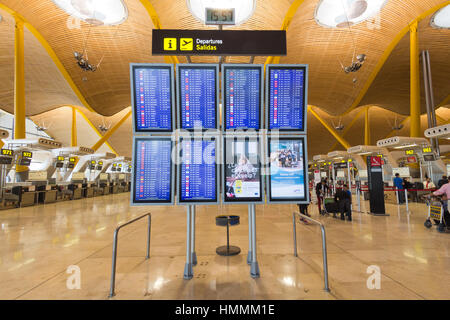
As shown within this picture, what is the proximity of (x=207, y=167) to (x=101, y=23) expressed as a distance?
641 inches

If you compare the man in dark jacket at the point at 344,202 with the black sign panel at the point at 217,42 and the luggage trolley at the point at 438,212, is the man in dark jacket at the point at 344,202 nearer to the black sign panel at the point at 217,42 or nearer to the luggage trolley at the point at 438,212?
the luggage trolley at the point at 438,212

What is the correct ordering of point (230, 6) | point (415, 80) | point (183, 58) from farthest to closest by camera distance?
point (183, 58), point (415, 80), point (230, 6)

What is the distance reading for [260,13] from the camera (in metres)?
13.3

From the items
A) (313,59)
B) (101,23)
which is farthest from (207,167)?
(313,59)

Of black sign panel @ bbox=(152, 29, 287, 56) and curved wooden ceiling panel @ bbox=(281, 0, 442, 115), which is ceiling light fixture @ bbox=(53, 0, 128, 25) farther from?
black sign panel @ bbox=(152, 29, 287, 56)

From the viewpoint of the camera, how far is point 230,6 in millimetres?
12375

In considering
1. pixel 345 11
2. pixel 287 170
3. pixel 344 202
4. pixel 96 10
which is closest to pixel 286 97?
pixel 287 170

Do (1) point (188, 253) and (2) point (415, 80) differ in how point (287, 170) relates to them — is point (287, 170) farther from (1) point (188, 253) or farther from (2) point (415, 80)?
(2) point (415, 80)

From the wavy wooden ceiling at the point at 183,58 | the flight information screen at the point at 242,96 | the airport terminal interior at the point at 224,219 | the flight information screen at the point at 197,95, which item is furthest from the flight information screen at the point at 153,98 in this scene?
the wavy wooden ceiling at the point at 183,58

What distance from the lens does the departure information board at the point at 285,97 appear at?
2.77 metres

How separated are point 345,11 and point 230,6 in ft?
23.8

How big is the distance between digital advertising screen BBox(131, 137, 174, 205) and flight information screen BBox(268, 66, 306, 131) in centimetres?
136

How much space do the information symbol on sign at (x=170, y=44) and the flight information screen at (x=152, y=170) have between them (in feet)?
3.80

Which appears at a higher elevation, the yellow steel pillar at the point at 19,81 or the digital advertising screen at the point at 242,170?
the yellow steel pillar at the point at 19,81
